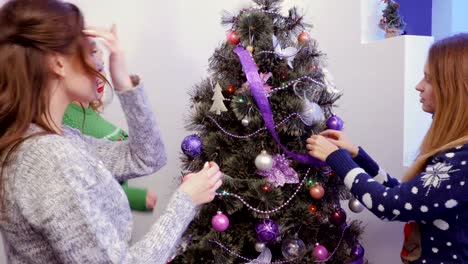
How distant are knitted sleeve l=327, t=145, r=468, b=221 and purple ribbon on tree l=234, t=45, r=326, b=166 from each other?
22 centimetres

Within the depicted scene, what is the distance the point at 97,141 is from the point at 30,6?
0.40 m

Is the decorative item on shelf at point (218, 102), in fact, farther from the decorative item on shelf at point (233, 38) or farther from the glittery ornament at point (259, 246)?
the glittery ornament at point (259, 246)

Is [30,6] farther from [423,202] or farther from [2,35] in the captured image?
[423,202]

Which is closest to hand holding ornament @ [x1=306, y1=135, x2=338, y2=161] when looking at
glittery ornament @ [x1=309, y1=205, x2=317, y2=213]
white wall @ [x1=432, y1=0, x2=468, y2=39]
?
glittery ornament @ [x1=309, y1=205, x2=317, y2=213]

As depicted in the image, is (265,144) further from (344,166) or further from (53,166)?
(53,166)

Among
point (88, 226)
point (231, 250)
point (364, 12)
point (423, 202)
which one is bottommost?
point (231, 250)

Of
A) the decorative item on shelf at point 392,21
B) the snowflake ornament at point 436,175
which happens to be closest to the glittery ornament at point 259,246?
the snowflake ornament at point 436,175

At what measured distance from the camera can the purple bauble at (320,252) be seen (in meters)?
1.44

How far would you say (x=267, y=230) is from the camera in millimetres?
1358

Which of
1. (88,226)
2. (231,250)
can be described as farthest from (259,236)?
(88,226)

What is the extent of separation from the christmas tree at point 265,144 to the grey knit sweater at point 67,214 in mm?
621

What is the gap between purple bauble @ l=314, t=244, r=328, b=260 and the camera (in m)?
1.44

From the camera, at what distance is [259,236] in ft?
4.52

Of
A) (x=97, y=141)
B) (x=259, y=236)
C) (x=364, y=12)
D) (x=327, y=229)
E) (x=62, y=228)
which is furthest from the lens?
(x=364, y=12)
